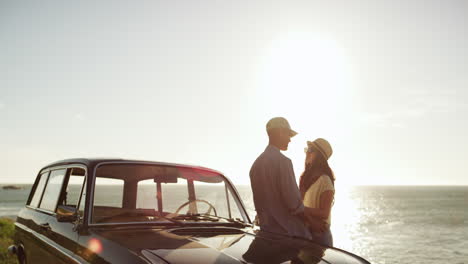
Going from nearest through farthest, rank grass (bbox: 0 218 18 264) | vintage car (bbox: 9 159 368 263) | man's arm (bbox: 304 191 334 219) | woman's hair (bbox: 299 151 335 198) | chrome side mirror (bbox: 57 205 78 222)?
1. vintage car (bbox: 9 159 368 263)
2. chrome side mirror (bbox: 57 205 78 222)
3. man's arm (bbox: 304 191 334 219)
4. woman's hair (bbox: 299 151 335 198)
5. grass (bbox: 0 218 18 264)

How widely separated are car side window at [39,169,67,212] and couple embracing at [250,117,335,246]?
2340mm

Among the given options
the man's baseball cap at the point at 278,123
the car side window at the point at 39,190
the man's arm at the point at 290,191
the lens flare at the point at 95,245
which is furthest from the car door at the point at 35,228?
the man's baseball cap at the point at 278,123

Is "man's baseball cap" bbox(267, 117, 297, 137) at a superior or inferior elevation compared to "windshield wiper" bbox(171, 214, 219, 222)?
superior

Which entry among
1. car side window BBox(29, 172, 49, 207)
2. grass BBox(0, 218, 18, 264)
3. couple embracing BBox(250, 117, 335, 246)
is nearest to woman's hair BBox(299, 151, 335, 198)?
couple embracing BBox(250, 117, 335, 246)

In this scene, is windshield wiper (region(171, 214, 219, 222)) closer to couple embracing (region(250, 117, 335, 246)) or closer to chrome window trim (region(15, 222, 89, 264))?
couple embracing (region(250, 117, 335, 246))

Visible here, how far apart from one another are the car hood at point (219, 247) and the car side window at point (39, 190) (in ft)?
8.48

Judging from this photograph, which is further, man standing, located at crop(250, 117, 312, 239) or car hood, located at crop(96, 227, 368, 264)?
man standing, located at crop(250, 117, 312, 239)

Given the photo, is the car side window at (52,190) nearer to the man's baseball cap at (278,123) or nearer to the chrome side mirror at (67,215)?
the chrome side mirror at (67,215)

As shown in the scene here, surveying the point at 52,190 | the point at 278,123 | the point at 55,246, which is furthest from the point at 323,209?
the point at 52,190

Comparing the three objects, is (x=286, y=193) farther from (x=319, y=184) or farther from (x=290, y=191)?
(x=319, y=184)

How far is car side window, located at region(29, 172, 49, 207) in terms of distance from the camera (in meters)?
5.41

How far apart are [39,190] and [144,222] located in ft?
9.35

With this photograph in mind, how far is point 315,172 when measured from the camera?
4551 millimetres

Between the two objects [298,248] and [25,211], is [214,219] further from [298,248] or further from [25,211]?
[25,211]
